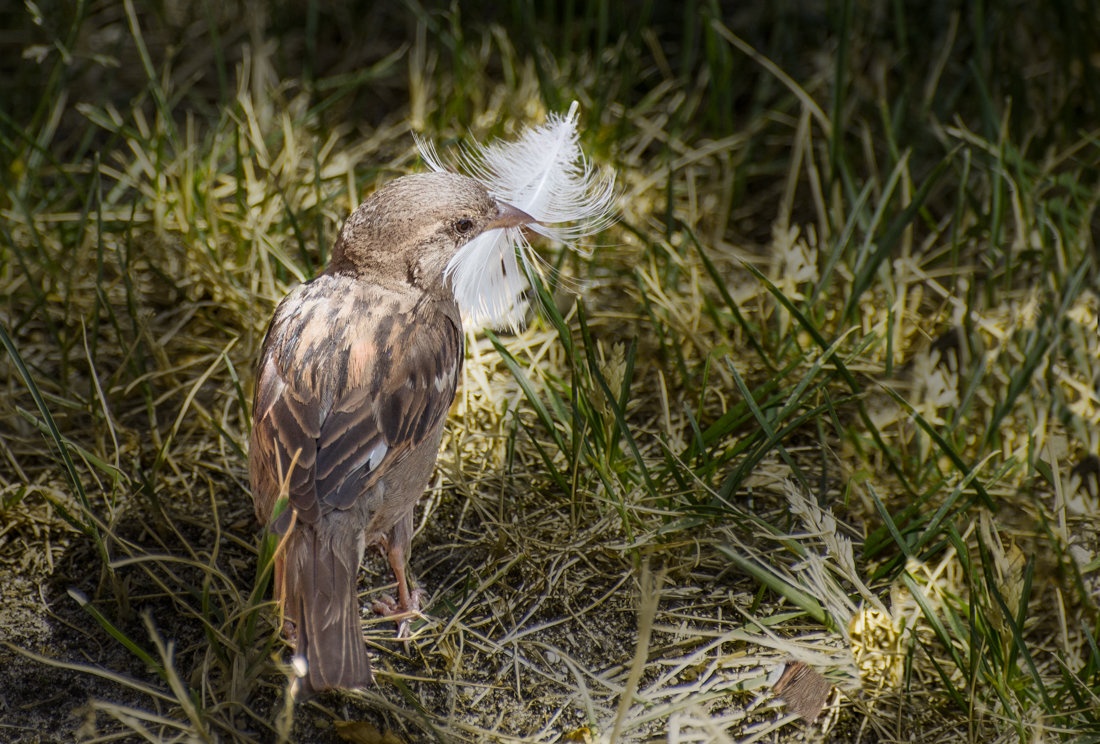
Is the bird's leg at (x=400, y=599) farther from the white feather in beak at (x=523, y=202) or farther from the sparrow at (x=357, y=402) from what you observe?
the white feather in beak at (x=523, y=202)

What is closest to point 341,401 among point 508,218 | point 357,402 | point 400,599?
point 357,402

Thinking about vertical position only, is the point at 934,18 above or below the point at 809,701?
above

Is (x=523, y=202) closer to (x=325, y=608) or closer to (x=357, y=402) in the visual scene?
(x=357, y=402)

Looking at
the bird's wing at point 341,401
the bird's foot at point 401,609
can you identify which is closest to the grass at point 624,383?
the bird's foot at point 401,609

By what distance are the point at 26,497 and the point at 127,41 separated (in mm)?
2751

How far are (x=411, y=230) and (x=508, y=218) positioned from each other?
0.35 m

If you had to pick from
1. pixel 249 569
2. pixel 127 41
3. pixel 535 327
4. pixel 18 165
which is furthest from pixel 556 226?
pixel 127 41

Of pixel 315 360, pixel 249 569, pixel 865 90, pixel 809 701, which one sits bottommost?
pixel 809 701

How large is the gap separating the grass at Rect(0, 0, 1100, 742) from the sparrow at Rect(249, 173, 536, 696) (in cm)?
21

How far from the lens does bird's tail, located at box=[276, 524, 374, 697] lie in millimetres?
2629

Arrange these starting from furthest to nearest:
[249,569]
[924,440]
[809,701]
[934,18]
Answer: [934,18], [924,440], [249,569], [809,701]

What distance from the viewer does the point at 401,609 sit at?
313cm

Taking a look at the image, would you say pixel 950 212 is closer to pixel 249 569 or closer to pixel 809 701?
pixel 809 701

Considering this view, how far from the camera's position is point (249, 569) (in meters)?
3.20
